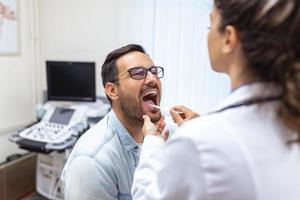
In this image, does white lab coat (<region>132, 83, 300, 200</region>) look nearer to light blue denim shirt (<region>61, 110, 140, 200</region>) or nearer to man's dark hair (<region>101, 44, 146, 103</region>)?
light blue denim shirt (<region>61, 110, 140, 200</region>)

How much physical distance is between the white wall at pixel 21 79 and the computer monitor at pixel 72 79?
0.38 meters

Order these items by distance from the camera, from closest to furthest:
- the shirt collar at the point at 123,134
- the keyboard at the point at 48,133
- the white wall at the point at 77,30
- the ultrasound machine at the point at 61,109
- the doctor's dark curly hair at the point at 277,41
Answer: the doctor's dark curly hair at the point at 277,41 < the shirt collar at the point at 123,134 < the keyboard at the point at 48,133 < the ultrasound machine at the point at 61,109 < the white wall at the point at 77,30

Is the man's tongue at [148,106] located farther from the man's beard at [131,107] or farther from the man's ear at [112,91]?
the man's ear at [112,91]

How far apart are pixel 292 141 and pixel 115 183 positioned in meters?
0.80

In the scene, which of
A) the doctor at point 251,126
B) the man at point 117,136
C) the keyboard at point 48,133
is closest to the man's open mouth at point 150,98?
the man at point 117,136

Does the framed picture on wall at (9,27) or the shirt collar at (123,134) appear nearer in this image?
the shirt collar at (123,134)

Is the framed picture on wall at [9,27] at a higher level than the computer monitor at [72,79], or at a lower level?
higher

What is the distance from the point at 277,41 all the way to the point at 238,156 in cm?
23

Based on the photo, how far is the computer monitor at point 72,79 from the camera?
2768 mm

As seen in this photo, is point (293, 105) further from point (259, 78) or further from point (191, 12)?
point (191, 12)

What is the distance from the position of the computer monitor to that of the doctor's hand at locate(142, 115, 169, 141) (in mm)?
1540

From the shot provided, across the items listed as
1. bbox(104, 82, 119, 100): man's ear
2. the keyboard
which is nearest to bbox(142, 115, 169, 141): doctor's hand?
bbox(104, 82, 119, 100): man's ear

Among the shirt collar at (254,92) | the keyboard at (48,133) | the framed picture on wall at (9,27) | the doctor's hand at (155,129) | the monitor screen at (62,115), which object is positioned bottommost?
the keyboard at (48,133)

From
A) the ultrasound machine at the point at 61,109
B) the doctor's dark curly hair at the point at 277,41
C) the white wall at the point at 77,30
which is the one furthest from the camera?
the white wall at the point at 77,30
